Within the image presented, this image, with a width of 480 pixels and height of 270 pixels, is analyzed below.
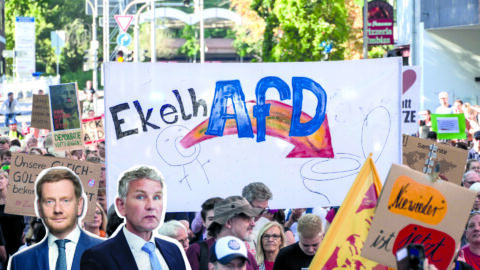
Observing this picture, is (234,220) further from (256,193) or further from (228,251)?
(256,193)

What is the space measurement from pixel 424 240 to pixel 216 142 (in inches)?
131

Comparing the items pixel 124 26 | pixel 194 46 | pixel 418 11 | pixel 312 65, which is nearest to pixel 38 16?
pixel 194 46

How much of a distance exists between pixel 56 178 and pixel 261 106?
365cm

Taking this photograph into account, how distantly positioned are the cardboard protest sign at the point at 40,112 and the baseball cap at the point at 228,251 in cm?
1055

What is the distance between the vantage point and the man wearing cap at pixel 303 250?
7031 mm

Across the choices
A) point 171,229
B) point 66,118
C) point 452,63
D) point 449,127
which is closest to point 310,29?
point 452,63

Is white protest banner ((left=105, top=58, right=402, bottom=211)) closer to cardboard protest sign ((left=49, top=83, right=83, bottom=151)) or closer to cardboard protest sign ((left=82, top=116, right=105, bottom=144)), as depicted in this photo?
cardboard protest sign ((left=49, top=83, right=83, bottom=151))

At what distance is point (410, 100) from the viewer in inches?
497

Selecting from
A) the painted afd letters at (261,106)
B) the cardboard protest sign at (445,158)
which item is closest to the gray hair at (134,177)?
the painted afd letters at (261,106)

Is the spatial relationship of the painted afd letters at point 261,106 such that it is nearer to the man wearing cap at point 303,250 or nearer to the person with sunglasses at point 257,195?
the person with sunglasses at point 257,195

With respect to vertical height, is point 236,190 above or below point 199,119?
below

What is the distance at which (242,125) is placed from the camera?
8664 mm

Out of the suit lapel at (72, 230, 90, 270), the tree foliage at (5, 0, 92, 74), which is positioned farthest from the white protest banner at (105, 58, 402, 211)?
the tree foliage at (5, 0, 92, 74)

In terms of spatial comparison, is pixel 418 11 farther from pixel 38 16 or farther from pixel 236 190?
pixel 38 16
